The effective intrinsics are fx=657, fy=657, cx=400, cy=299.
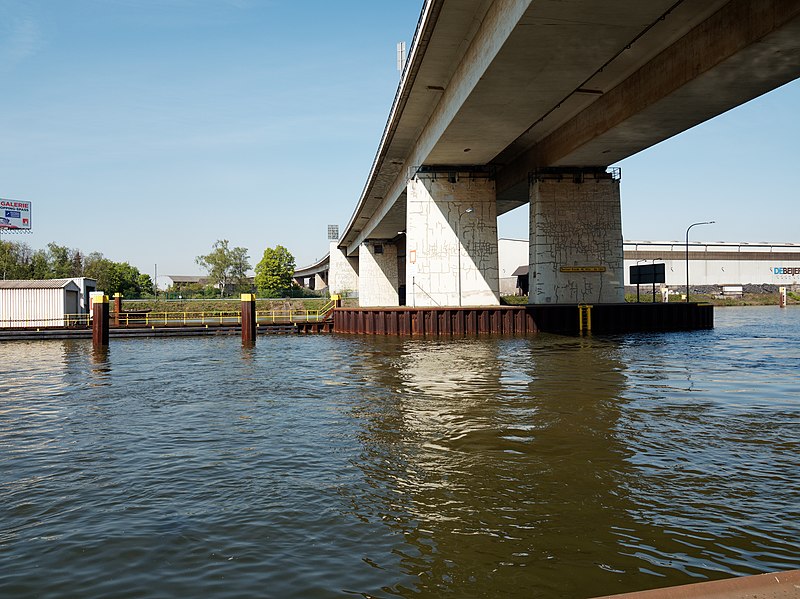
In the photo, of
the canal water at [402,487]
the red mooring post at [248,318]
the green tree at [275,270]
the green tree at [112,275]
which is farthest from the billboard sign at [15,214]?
the canal water at [402,487]

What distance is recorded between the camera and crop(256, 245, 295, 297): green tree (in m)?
134

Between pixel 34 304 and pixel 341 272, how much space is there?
64901 millimetres

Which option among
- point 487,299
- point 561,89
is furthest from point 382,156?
point 561,89

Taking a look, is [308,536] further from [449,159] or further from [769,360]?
[449,159]

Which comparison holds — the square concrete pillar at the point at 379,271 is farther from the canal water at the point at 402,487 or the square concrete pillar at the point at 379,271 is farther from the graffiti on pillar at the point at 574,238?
the canal water at the point at 402,487

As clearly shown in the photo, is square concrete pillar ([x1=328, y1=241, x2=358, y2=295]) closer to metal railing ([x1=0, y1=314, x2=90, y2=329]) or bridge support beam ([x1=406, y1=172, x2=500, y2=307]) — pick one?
metal railing ([x1=0, y1=314, x2=90, y2=329])

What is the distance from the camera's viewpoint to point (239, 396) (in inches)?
645

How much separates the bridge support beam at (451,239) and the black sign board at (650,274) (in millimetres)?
14500

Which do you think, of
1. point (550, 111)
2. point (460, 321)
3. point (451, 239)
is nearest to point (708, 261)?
point (451, 239)

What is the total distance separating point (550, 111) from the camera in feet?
95.0

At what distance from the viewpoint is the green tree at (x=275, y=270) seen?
133500 millimetres

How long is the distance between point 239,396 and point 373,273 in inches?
2738

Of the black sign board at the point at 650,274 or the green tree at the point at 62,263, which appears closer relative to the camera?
the black sign board at the point at 650,274

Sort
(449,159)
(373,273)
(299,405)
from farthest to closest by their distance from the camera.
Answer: (373,273) → (449,159) → (299,405)
